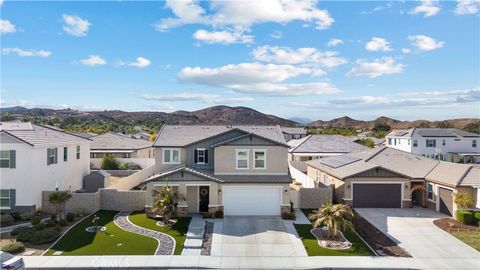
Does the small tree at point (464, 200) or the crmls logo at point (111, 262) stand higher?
the small tree at point (464, 200)

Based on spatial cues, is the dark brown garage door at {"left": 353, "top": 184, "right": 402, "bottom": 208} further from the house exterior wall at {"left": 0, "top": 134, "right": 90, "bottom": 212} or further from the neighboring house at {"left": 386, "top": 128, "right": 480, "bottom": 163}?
the neighboring house at {"left": 386, "top": 128, "right": 480, "bottom": 163}

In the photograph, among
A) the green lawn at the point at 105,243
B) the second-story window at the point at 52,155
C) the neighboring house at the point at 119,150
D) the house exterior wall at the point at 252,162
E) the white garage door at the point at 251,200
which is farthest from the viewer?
the neighboring house at the point at 119,150

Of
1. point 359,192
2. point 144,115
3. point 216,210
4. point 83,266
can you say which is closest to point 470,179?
point 359,192

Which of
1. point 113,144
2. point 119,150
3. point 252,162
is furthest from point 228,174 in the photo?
point 113,144

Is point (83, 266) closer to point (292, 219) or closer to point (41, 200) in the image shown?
point (41, 200)

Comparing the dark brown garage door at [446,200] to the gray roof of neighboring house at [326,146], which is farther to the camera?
the gray roof of neighboring house at [326,146]

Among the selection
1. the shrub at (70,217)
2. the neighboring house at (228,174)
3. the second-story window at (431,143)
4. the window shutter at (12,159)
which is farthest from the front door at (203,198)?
the second-story window at (431,143)

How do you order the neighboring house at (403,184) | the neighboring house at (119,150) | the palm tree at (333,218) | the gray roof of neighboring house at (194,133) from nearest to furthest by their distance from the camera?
the palm tree at (333,218)
the neighboring house at (403,184)
the gray roof of neighboring house at (194,133)
the neighboring house at (119,150)

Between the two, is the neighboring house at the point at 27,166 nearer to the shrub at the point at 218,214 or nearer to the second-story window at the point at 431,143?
the shrub at the point at 218,214
